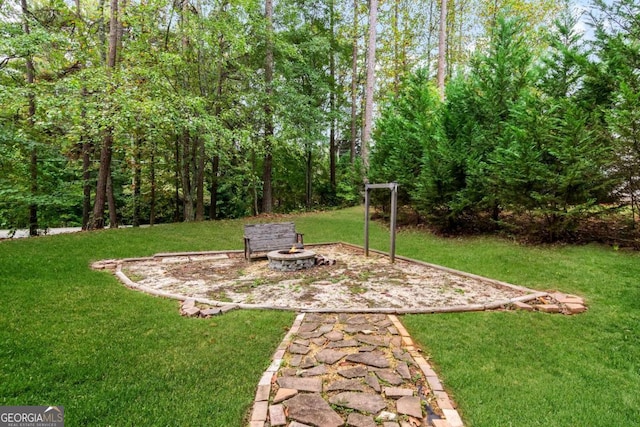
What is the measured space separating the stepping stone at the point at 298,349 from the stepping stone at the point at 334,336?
0.31 meters

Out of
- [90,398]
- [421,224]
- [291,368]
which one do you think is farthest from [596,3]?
[90,398]

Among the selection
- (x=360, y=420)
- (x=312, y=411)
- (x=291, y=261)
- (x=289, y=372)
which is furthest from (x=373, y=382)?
(x=291, y=261)

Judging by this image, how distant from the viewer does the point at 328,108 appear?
60.2ft

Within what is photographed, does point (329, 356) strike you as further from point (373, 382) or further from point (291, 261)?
point (291, 261)

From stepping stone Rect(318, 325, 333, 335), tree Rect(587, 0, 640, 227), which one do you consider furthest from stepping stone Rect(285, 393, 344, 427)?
tree Rect(587, 0, 640, 227)

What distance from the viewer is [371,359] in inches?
125

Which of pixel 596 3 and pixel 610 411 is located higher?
pixel 596 3

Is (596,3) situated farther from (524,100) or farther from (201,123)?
(201,123)

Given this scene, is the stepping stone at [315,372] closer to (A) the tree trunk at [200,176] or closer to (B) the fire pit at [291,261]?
(B) the fire pit at [291,261]

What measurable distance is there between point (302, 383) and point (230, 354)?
87 centimetres

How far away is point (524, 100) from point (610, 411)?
7307 millimetres

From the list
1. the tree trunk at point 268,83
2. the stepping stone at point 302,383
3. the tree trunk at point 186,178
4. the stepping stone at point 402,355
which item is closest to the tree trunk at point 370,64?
the tree trunk at point 268,83

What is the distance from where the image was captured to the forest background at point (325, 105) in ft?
23.7

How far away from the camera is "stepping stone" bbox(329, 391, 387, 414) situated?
2.47 m
